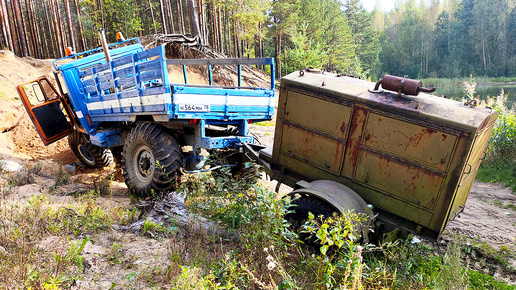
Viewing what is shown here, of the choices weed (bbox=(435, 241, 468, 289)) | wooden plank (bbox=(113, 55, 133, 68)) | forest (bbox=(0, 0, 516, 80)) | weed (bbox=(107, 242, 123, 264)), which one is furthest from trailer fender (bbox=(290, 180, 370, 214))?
forest (bbox=(0, 0, 516, 80))

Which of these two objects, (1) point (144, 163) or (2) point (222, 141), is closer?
(2) point (222, 141)

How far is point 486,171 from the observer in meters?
8.87

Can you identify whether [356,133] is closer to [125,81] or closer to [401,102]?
[401,102]

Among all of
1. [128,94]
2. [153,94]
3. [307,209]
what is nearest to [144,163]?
[128,94]

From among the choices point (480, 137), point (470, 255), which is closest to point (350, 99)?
point (480, 137)

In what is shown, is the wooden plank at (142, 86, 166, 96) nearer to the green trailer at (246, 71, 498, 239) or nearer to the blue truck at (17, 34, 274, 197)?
the blue truck at (17, 34, 274, 197)

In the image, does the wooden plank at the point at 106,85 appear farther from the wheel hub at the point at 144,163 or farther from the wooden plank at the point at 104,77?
the wheel hub at the point at 144,163

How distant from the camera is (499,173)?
859 cm

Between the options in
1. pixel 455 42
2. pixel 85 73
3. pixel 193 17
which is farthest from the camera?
pixel 455 42

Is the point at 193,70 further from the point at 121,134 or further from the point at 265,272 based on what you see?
the point at 265,272

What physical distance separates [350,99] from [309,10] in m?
31.4

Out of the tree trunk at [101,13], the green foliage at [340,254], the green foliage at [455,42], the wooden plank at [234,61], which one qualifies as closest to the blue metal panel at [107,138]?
the wooden plank at [234,61]

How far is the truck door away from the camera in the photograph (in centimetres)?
782

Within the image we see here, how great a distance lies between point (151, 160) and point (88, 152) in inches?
140
